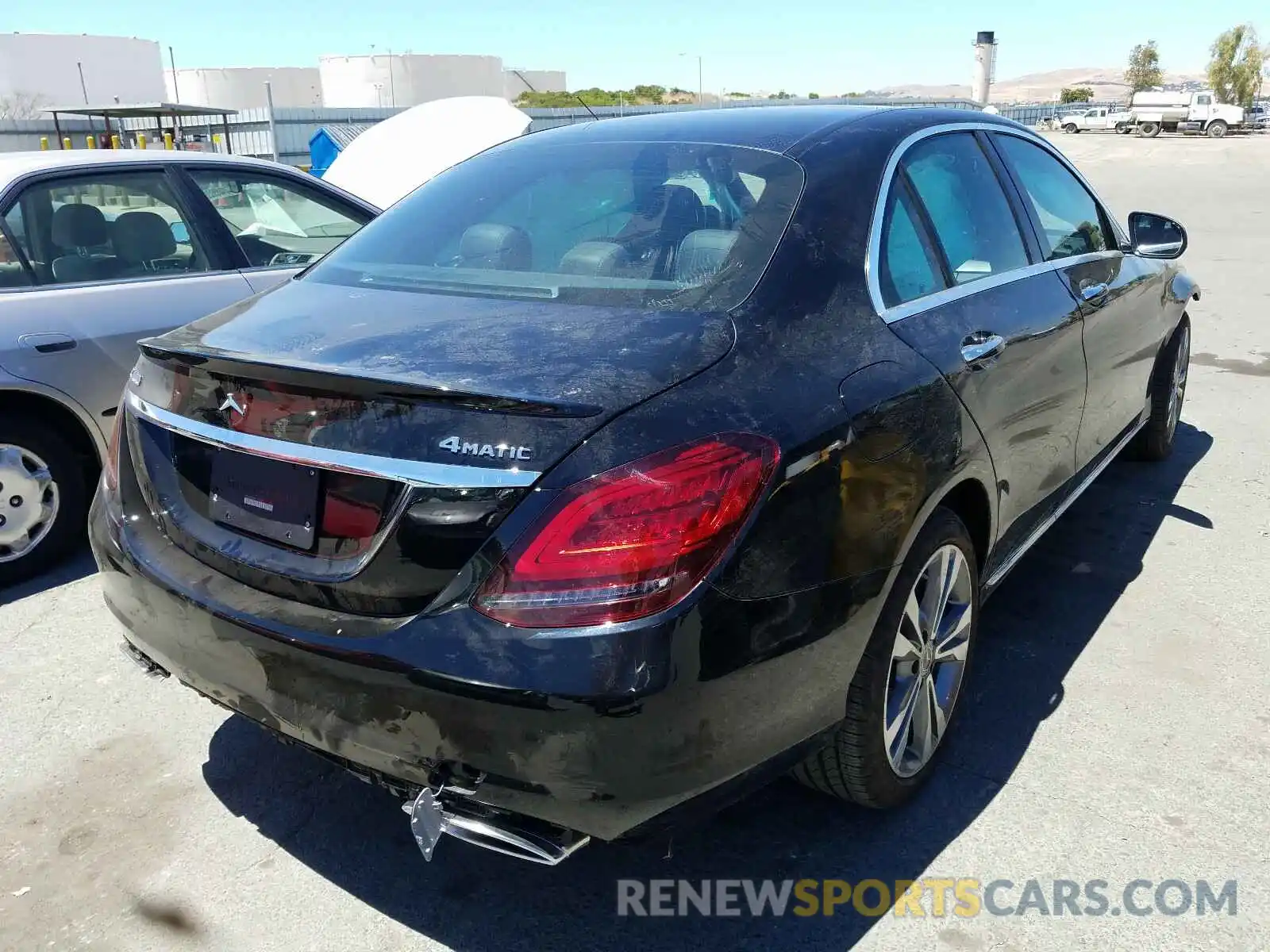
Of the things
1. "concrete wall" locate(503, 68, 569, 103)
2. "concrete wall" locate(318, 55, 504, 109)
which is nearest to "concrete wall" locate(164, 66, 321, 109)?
"concrete wall" locate(318, 55, 504, 109)

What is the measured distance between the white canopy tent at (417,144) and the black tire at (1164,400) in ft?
23.8

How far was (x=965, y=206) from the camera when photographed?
10.4ft

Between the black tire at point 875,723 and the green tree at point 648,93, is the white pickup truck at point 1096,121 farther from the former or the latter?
the black tire at point 875,723

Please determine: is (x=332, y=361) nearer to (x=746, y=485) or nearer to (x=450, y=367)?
(x=450, y=367)

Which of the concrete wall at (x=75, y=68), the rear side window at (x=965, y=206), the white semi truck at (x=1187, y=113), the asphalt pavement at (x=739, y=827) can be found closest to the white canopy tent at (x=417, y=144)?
the asphalt pavement at (x=739, y=827)

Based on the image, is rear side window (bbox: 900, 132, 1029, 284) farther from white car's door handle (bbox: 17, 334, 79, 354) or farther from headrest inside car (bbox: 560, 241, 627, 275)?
white car's door handle (bbox: 17, 334, 79, 354)

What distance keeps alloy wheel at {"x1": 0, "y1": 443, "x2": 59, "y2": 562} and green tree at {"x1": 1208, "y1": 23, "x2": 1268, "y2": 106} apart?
91.5 meters

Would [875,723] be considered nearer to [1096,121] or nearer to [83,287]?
[83,287]

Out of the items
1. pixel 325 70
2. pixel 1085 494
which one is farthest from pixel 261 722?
pixel 325 70

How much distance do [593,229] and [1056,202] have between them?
80.1 inches

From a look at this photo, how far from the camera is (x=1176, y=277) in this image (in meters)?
4.99

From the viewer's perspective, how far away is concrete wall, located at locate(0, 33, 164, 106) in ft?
262

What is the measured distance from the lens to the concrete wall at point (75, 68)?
262 feet

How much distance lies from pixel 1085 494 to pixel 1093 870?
9.53 feet
